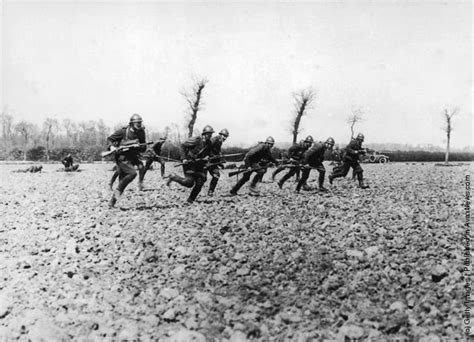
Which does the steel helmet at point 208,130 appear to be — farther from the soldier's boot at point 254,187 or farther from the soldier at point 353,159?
the soldier at point 353,159

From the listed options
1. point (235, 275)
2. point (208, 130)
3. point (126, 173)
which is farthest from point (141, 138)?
point (235, 275)

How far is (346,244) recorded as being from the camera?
6.23 meters

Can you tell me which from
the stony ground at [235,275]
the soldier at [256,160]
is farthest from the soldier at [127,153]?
the soldier at [256,160]

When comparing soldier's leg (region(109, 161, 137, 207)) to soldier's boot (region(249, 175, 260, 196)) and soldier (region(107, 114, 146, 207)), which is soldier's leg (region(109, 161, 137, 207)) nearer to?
soldier (region(107, 114, 146, 207))

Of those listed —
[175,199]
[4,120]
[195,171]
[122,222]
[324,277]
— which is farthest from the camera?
[4,120]

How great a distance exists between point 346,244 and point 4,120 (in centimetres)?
8875

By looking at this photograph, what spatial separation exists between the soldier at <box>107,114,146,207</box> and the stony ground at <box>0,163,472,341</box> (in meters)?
0.75

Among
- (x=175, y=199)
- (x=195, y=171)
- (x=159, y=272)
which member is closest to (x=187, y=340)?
(x=159, y=272)

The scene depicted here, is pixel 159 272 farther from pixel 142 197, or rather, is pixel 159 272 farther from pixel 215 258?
pixel 142 197

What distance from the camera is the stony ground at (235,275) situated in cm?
440

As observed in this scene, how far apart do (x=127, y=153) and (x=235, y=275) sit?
4910 mm

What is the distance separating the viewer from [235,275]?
210 inches

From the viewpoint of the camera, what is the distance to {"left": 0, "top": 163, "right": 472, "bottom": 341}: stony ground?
14.4 ft

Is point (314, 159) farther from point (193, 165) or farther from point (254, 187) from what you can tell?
point (193, 165)
